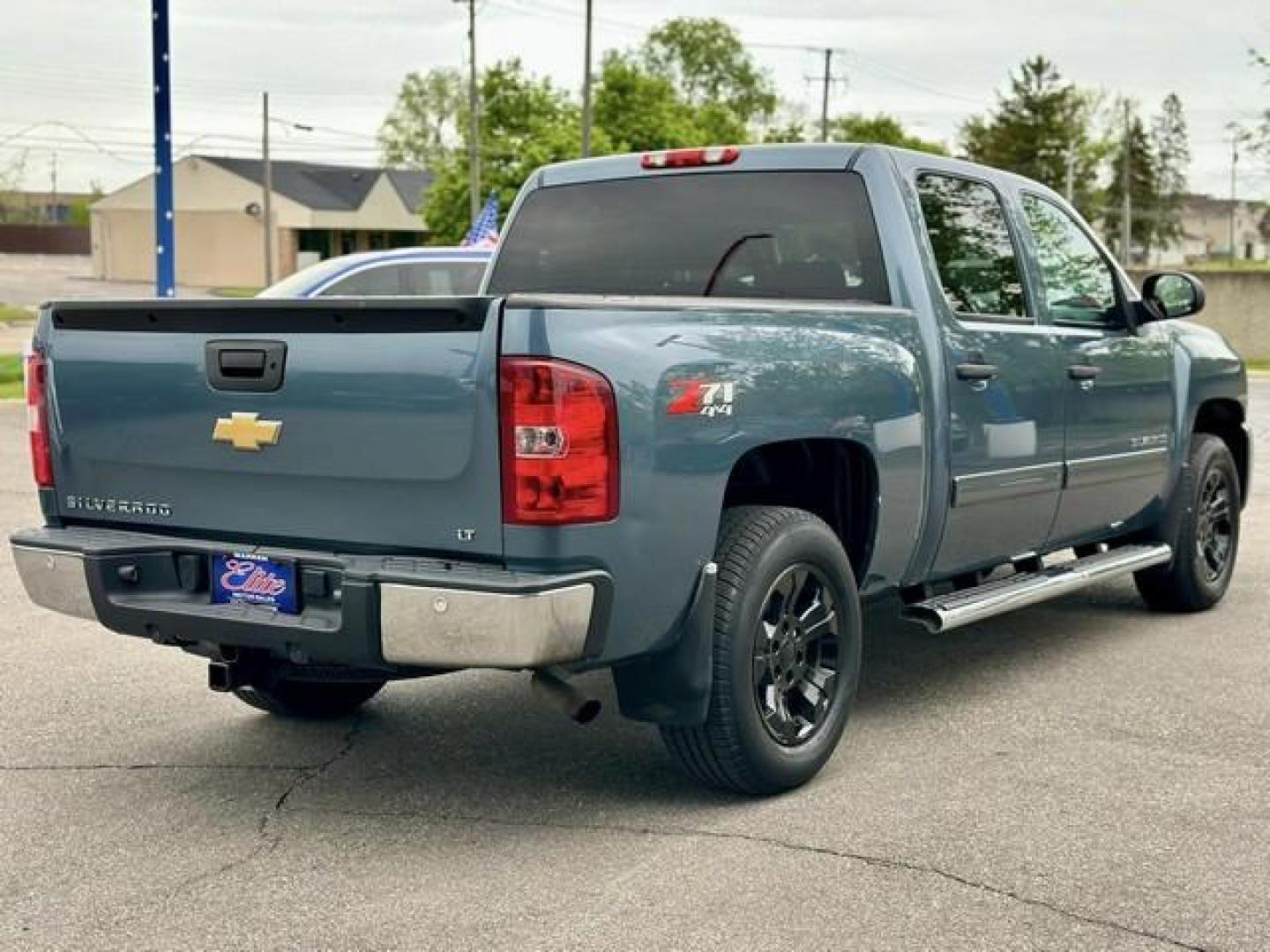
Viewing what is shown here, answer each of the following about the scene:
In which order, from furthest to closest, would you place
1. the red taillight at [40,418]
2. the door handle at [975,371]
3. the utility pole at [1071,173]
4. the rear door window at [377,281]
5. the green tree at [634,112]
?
the utility pole at [1071,173] → the green tree at [634,112] → the rear door window at [377,281] → the door handle at [975,371] → the red taillight at [40,418]

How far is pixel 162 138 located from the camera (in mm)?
19562

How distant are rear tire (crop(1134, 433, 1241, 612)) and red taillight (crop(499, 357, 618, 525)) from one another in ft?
13.9

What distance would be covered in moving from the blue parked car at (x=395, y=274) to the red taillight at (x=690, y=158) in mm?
6310

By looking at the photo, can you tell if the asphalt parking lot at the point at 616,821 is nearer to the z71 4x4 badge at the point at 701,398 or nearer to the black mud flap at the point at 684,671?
the black mud flap at the point at 684,671

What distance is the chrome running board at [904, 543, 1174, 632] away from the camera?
5891 millimetres

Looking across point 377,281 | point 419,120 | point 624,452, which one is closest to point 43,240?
point 419,120

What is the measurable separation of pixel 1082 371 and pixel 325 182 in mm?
85840

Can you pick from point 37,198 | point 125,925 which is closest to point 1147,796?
point 125,925

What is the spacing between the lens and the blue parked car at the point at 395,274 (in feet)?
41.1

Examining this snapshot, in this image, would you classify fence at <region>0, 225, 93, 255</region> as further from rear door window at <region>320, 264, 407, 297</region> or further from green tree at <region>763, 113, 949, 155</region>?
rear door window at <region>320, 264, 407, 297</region>

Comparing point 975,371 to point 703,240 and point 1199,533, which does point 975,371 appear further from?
point 1199,533

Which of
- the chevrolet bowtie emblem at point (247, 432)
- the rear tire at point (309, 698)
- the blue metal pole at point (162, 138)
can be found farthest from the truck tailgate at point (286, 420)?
the blue metal pole at point (162, 138)

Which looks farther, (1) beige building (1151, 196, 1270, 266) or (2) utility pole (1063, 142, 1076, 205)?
(1) beige building (1151, 196, 1270, 266)

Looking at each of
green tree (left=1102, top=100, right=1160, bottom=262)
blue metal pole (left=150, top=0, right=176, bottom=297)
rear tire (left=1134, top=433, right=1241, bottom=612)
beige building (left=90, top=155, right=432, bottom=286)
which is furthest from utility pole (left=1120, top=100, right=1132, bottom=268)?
rear tire (left=1134, top=433, right=1241, bottom=612)
